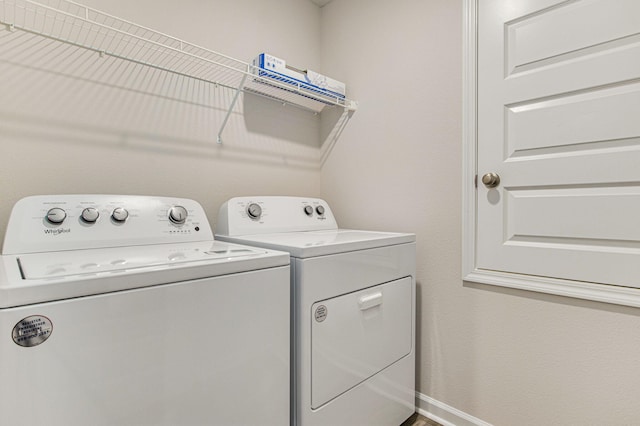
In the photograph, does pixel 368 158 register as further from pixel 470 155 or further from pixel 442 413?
pixel 442 413

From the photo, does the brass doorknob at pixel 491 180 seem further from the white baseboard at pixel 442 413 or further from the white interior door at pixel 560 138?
the white baseboard at pixel 442 413

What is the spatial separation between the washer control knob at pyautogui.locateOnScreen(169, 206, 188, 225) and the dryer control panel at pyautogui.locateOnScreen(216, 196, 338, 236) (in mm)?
191

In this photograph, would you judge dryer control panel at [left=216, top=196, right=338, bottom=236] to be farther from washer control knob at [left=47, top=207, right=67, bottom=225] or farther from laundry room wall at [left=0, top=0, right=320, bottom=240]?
washer control knob at [left=47, top=207, right=67, bottom=225]

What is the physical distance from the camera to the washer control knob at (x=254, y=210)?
59.5 inches

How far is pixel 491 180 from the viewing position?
1.35 meters


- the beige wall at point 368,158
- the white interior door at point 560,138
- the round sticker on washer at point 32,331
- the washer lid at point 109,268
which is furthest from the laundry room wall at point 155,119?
the white interior door at point 560,138

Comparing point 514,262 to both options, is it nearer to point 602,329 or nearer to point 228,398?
point 602,329

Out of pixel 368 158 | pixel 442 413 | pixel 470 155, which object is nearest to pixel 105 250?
pixel 368 158

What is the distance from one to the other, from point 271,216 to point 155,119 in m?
0.67

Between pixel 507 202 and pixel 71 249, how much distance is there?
1.59 m

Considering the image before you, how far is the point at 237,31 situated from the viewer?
1687 millimetres

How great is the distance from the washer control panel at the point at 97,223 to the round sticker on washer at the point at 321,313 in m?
0.56

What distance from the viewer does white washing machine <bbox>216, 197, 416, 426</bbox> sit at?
1.04m

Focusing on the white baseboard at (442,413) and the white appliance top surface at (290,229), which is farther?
the white baseboard at (442,413)
